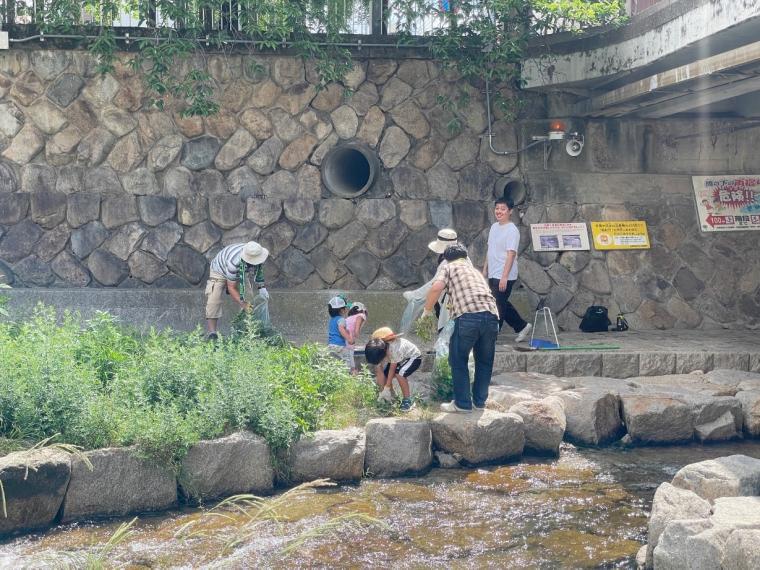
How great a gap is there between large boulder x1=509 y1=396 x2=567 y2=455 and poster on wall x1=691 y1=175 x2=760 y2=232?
18.3 feet

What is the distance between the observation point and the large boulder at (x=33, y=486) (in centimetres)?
652

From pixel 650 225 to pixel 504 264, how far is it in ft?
9.56

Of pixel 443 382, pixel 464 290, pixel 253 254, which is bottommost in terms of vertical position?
pixel 443 382

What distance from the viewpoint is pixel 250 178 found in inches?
488

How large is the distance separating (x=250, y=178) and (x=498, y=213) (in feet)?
10.9

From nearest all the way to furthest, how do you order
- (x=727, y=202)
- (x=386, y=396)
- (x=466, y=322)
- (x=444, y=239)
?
1. (x=466, y=322)
2. (x=386, y=396)
3. (x=444, y=239)
4. (x=727, y=202)

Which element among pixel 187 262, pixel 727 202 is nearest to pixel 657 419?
pixel 727 202

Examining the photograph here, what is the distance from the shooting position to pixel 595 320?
1242cm

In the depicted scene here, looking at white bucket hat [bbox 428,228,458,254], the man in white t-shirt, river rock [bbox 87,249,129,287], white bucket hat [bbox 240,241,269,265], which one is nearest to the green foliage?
white bucket hat [bbox 428,228,458,254]

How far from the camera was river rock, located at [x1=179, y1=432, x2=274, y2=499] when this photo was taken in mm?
7215

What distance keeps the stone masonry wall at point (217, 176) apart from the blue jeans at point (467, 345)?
395 centimetres

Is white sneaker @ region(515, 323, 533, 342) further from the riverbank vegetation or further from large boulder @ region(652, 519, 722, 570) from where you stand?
large boulder @ region(652, 519, 722, 570)

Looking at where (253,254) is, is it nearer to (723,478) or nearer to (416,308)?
(416,308)

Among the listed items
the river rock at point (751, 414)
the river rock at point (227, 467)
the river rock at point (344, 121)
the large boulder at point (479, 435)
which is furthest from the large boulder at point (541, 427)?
the river rock at point (344, 121)
